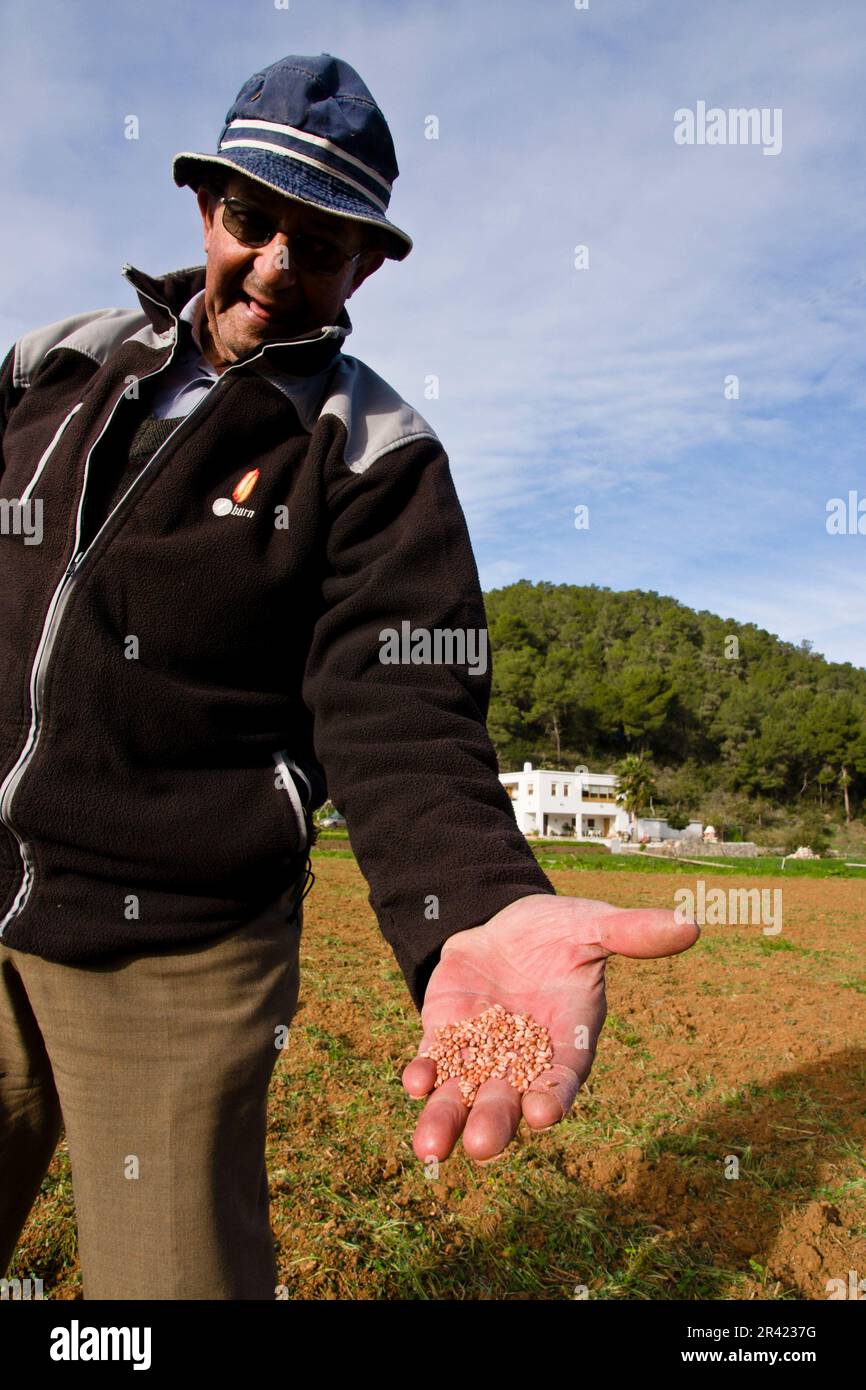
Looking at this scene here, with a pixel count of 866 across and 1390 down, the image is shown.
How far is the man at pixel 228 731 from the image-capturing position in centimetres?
160

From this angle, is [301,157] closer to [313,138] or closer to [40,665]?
[313,138]

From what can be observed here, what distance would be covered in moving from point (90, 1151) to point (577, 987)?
36.0 inches

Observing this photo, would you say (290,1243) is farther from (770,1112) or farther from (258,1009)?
(770,1112)

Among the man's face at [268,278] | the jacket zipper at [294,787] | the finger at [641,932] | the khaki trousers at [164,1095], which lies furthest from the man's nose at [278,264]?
the finger at [641,932]

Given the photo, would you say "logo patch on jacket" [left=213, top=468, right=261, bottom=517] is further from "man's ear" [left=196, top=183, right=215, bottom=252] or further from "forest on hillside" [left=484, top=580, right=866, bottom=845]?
"forest on hillside" [left=484, top=580, right=866, bottom=845]

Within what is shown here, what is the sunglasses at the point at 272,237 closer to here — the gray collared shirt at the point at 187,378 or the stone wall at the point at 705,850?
the gray collared shirt at the point at 187,378

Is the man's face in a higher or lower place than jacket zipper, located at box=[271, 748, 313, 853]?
higher

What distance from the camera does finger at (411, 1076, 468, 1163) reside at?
4.03 ft

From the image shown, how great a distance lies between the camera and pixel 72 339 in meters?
1.98

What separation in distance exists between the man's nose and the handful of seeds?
1441 mm

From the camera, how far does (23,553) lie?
1815mm

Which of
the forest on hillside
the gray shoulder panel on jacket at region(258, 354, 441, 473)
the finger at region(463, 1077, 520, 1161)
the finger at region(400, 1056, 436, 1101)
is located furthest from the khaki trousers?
the forest on hillside

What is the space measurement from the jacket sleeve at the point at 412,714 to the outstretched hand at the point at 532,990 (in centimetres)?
6

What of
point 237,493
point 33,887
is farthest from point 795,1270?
point 237,493
